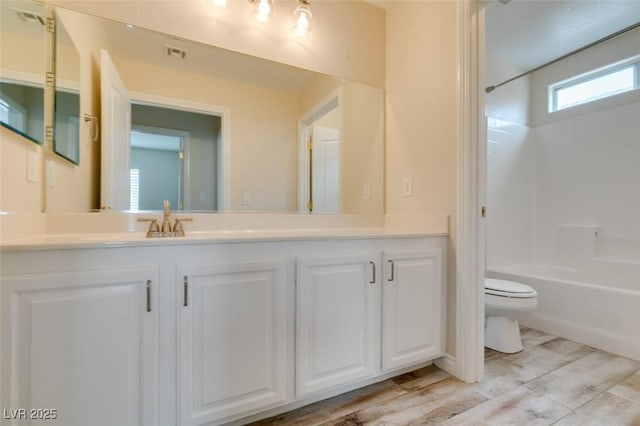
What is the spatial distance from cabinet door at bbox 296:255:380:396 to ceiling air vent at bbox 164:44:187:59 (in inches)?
50.3

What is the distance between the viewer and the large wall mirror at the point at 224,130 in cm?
143

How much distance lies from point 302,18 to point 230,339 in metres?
1.79

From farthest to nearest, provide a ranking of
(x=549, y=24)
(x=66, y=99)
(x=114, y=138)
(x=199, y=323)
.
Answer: (x=549, y=24) < (x=114, y=138) < (x=66, y=99) < (x=199, y=323)

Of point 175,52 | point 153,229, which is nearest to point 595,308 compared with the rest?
point 153,229

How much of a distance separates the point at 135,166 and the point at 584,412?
2455 millimetres

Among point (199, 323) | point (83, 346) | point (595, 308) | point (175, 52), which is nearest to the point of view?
point (83, 346)

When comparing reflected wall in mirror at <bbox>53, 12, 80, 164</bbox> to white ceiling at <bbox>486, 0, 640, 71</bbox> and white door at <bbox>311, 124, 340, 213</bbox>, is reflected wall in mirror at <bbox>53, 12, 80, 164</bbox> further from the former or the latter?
white ceiling at <bbox>486, 0, 640, 71</bbox>

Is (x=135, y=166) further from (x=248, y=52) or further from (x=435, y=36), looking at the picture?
(x=435, y=36)

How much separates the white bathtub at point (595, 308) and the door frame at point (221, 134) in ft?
8.11

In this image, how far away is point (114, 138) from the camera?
143 cm

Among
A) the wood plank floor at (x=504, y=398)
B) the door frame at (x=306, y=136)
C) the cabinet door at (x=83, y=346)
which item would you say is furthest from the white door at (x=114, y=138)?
the wood plank floor at (x=504, y=398)

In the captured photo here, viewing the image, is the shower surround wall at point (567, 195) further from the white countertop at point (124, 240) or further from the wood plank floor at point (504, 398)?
the white countertop at point (124, 240)

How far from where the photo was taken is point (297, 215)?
1877mm

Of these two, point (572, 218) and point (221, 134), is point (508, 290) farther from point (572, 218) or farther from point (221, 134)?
point (221, 134)
